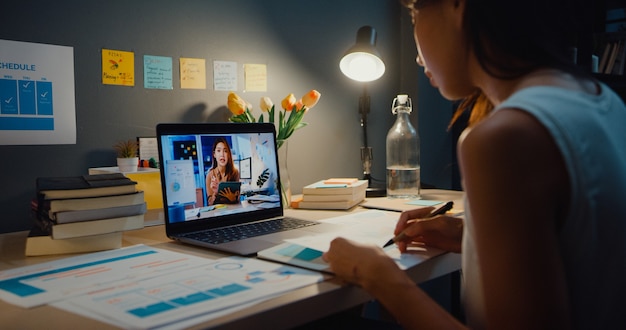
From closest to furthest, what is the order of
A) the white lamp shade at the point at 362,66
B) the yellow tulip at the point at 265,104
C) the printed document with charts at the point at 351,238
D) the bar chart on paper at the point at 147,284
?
the bar chart on paper at the point at 147,284 → the printed document with charts at the point at 351,238 → the yellow tulip at the point at 265,104 → the white lamp shade at the point at 362,66

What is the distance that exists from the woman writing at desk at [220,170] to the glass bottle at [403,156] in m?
0.69

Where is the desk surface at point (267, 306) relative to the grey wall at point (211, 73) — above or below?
below

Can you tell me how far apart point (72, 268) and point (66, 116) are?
1.86ft

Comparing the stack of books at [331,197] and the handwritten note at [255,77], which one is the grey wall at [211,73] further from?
the stack of books at [331,197]

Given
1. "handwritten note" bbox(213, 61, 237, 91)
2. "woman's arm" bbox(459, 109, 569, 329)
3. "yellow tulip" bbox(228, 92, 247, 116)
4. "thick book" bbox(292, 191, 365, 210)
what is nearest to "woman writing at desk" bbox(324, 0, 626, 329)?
"woman's arm" bbox(459, 109, 569, 329)

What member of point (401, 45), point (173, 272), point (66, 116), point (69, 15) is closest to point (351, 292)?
point (173, 272)

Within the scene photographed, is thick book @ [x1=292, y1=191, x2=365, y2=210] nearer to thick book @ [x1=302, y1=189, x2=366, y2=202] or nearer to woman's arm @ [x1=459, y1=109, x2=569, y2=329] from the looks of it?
thick book @ [x1=302, y1=189, x2=366, y2=202]

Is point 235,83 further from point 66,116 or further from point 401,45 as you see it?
point 401,45

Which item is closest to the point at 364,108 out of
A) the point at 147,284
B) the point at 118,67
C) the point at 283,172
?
the point at 283,172

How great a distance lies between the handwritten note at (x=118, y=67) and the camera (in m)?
1.45

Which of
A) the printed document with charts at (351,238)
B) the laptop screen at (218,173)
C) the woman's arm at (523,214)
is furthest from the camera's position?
the laptop screen at (218,173)

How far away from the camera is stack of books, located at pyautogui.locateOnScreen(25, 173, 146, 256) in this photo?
1.06m

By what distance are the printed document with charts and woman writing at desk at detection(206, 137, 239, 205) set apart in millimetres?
254

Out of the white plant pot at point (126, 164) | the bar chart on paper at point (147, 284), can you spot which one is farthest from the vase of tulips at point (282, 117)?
the bar chart on paper at point (147, 284)
